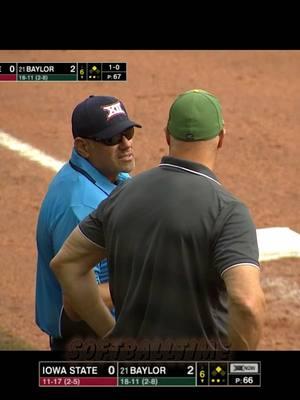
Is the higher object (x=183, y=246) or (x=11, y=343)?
(x=183, y=246)

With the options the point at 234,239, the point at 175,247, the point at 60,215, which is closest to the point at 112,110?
the point at 60,215

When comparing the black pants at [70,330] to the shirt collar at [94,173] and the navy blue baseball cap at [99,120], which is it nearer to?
the shirt collar at [94,173]

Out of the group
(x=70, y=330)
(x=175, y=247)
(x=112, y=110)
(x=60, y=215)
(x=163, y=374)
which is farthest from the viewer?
(x=112, y=110)

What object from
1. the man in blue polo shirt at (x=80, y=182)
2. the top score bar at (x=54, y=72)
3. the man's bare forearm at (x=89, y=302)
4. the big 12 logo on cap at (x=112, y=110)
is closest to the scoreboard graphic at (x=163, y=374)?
the man's bare forearm at (x=89, y=302)

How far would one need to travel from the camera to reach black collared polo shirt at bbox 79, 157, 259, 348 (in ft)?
12.1

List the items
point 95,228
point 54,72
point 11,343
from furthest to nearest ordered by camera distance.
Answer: point 54,72 → point 11,343 → point 95,228

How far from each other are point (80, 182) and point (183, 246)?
1102 mm

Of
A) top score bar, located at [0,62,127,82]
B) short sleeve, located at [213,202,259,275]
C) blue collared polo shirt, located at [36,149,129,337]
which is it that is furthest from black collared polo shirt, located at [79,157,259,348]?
top score bar, located at [0,62,127,82]

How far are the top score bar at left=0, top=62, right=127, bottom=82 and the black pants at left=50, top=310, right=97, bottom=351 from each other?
387 cm

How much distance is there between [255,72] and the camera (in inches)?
470

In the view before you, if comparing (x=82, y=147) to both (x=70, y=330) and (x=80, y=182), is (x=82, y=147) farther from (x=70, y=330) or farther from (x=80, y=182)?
(x=70, y=330)

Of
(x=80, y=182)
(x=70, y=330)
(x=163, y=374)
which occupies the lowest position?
(x=70, y=330)

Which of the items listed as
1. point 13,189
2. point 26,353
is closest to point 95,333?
point 26,353

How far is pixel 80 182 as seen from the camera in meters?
4.69
